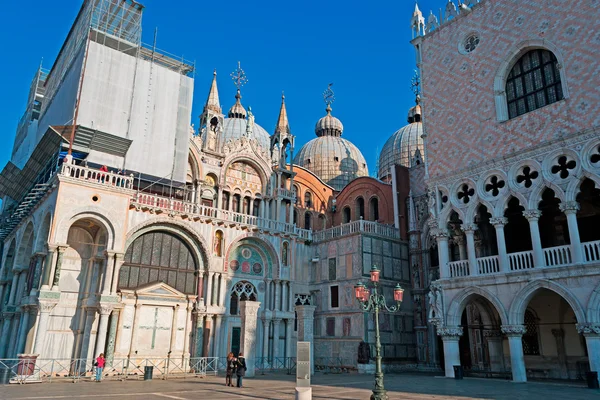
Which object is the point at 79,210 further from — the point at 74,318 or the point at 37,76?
the point at 37,76

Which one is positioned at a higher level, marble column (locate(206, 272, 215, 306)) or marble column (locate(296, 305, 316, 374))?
marble column (locate(206, 272, 215, 306))

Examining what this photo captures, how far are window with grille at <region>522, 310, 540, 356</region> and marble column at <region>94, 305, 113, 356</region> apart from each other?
59.2 feet

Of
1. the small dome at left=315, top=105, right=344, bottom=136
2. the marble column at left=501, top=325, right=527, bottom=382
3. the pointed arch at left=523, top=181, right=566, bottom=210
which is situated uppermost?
the small dome at left=315, top=105, right=344, bottom=136

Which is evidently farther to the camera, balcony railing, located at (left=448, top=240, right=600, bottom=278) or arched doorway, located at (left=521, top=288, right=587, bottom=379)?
arched doorway, located at (left=521, top=288, right=587, bottom=379)

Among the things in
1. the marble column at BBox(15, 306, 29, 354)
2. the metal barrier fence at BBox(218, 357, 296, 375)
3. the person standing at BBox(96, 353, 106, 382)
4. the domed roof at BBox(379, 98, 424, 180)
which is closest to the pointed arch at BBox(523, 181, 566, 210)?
the metal barrier fence at BBox(218, 357, 296, 375)

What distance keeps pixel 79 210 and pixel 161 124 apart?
7.36 meters

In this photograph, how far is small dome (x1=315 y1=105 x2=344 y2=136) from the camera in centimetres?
5147

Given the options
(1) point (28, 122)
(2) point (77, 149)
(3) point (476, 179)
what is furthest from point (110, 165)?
(3) point (476, 179)

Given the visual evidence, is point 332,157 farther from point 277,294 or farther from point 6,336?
point 6,336

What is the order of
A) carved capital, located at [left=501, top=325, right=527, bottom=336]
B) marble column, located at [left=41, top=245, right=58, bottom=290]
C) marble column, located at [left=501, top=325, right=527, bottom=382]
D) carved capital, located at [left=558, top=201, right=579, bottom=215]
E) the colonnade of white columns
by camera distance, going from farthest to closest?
1. marble column, located at [left=41, top=245, right=58, bottom=290]
2. carved capital, located at [left=501, top=325, right=527, bottom=336]
3. marble column, located at [left=501, top=325, right=527, bottom=382]
4. carved capital, located at [left=558, top=201, right=579, bottom=215]
5. the colonnade of white columns

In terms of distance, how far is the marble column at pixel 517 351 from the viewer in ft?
59.0

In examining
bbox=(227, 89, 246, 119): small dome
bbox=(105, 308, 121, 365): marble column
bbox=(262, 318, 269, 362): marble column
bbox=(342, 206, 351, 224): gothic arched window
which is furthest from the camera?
bbox=(227, 89, 246, 119): small dome

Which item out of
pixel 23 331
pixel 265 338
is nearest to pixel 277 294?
pixel 265 338

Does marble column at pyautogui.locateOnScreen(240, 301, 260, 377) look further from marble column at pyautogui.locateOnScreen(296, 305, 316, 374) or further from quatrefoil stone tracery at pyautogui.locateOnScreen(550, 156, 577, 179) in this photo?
quatrefoil stone tracery at pyautogui.locateOnScreen(550, 156, 577, 179)
